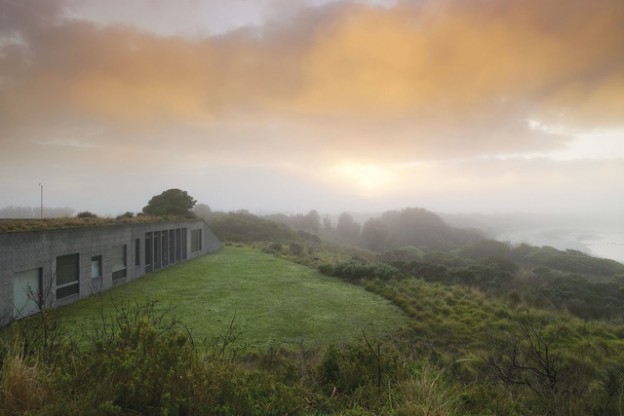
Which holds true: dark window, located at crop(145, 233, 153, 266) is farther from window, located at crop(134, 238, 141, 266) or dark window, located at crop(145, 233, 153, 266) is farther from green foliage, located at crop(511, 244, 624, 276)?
green foliage, located at crop(511, 244, 624, 276)

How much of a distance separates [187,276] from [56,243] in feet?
27.6

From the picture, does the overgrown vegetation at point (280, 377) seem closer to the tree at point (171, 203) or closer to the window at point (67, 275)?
the window at point (67, 275)

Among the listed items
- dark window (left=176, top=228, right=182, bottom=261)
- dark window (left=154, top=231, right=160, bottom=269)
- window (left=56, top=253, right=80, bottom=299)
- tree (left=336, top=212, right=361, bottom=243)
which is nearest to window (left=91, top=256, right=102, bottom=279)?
window (left=56, top=253, right=80, bottom=299)

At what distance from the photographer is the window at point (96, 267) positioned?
54.2 ft

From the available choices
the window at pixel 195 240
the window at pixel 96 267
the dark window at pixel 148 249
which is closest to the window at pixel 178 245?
the window at pixel 195 240

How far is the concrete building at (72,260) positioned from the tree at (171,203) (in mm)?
13708

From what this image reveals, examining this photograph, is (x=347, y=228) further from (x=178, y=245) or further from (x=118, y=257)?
(x=118, y=257)

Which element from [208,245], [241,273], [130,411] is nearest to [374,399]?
[130,411]

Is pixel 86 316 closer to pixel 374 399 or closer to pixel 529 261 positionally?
pixel 374 399

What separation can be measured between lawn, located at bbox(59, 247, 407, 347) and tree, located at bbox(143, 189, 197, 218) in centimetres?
1578

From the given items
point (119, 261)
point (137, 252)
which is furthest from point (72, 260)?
point (137, 252)

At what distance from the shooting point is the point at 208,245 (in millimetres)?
34375

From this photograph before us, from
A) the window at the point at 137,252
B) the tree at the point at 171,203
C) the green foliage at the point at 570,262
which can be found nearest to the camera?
the window at the point at 137,252

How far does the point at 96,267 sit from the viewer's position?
55.5ft
